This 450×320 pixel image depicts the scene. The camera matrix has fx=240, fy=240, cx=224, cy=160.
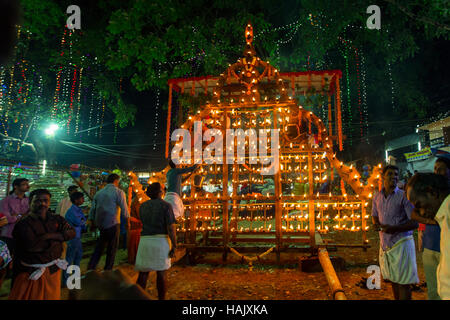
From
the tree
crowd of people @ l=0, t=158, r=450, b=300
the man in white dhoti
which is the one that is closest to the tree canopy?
the tree

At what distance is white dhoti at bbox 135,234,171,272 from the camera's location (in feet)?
12.5

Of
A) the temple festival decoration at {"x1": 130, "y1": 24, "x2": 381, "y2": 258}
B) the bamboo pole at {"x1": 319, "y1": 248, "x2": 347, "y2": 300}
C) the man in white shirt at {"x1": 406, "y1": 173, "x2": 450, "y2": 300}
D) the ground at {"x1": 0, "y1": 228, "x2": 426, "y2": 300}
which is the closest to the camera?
the man in white shirt at {"x1": 406, "y1": 173, "x2": 450, "y2": 300}

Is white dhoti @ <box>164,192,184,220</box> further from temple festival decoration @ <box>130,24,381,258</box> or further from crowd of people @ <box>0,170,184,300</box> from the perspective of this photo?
temple festival decoration @ <box>130,24,381,258</box>

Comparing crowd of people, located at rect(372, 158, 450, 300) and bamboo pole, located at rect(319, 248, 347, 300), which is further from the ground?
crowd of people, located at rect(372, 158, 450, 300)

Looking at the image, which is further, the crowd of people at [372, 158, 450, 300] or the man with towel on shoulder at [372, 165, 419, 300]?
the man with towel on shoulder at [372, 165, 419, 300]

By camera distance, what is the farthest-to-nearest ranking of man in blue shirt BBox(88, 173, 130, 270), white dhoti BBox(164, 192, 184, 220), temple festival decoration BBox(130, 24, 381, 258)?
temple festival decoration BBox(130, 24, 381, 258) < white dhoti BBox(164, 192, 184, 220) < man in blue shirt BBox(88, 173, 130, 270)

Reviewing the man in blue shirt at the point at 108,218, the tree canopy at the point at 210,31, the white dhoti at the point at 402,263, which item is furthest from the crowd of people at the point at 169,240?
the tree canopy at the point at 210,31

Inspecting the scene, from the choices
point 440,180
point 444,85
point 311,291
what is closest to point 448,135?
point 444,85

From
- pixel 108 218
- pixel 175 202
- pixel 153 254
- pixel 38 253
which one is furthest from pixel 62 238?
pixel 175 202

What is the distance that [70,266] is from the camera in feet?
16.3

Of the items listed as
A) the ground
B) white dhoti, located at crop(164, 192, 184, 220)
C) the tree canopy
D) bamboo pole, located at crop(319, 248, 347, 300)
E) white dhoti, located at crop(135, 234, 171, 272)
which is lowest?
the ground

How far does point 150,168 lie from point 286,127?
75.3 feet

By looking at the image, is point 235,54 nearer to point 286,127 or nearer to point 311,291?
point 286,127

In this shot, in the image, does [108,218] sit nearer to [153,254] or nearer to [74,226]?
[74,226]
